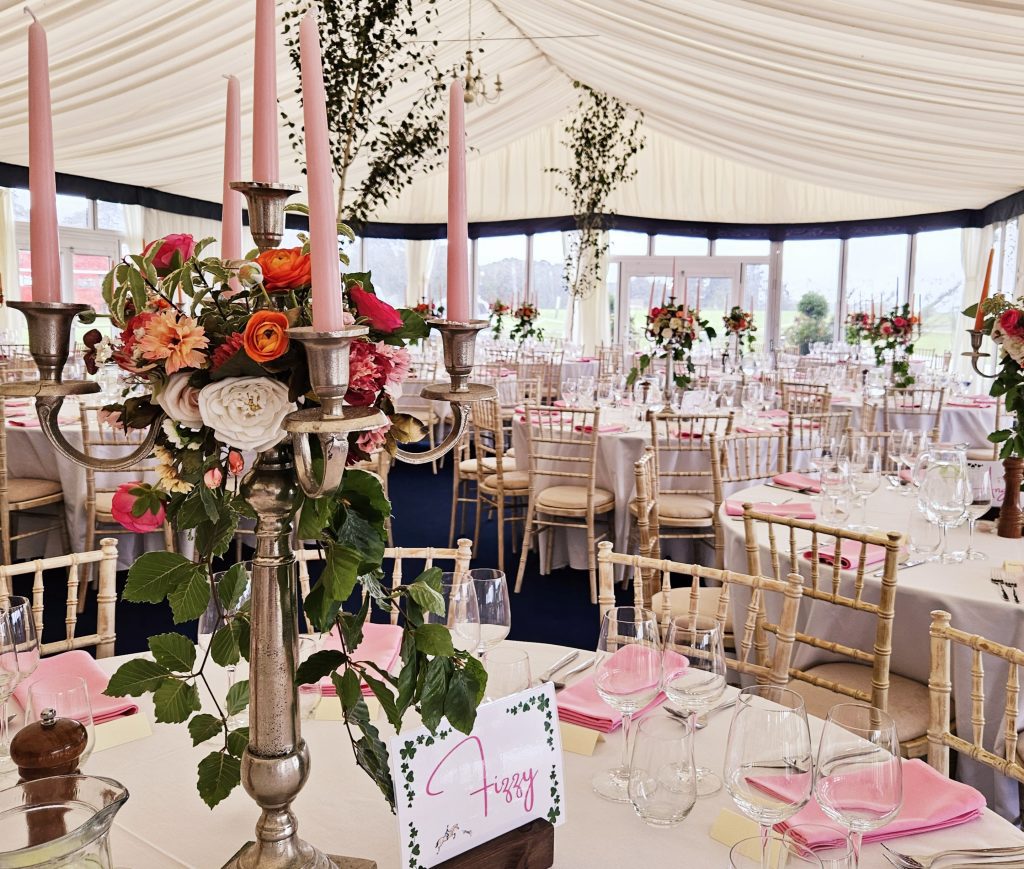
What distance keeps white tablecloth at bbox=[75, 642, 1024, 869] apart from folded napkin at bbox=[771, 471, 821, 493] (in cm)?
227

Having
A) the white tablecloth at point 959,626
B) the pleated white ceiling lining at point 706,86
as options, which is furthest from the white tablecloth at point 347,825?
the pleated white ceiling lining at point 706,86

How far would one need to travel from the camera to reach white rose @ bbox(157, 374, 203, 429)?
2.77 feet

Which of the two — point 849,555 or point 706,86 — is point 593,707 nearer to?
point 849,555

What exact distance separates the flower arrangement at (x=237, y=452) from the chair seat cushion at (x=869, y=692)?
5.13 feet

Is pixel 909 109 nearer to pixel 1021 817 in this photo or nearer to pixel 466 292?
pixel 1021 817

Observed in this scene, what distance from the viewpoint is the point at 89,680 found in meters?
1.62

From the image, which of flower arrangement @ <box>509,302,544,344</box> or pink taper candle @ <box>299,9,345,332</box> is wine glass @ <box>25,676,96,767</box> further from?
flower arrangement @ <box>509,302,544,344</box>

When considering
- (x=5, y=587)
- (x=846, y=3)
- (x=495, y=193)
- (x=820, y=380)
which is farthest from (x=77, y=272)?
(x=5, y=587)

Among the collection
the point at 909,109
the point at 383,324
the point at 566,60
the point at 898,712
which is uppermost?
the point at 566,60

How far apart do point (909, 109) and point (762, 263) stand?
6655 mm

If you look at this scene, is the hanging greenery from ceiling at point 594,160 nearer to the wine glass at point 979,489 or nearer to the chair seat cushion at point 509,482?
the chair seat cushion at point 509,482

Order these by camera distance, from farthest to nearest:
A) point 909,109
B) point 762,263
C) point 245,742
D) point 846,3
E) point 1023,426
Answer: point 762,263 < point 909,109 < point 846,3 < point 1023,426 < point 245,742

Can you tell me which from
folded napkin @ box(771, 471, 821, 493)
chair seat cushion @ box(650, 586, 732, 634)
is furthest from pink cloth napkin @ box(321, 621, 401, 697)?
folded napkin @ box(771, 471, 821, 493)

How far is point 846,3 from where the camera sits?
4988 millimetres
